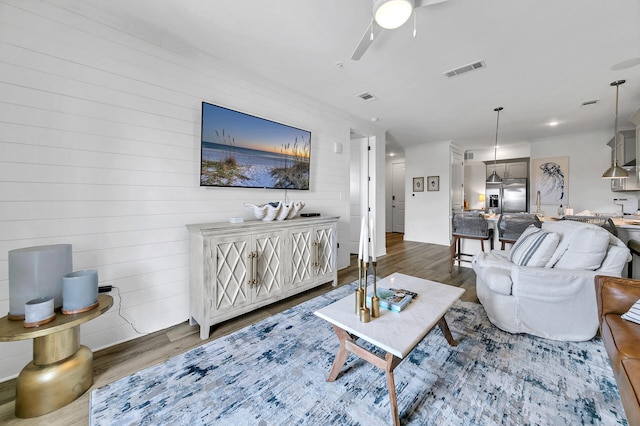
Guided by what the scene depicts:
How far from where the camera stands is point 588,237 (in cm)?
195

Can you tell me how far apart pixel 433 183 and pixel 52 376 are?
22.0ft

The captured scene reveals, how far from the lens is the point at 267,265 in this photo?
97.9 inches

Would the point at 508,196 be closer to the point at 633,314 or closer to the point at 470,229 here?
the point at 470,229

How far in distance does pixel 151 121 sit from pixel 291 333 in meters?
2.21

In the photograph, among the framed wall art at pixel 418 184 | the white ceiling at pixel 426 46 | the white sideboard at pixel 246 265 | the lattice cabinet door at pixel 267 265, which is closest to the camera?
the white ceiling at pixel 426 46

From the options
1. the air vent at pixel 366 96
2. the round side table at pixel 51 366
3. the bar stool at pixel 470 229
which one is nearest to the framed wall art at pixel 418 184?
the bar stool at pixel 470 229

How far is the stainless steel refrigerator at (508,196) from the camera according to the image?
6.04 metres

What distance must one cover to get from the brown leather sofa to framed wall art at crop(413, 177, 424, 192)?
196 inches

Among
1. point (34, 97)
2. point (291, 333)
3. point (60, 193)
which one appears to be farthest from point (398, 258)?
point (34, 97)

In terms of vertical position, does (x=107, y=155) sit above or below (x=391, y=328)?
above

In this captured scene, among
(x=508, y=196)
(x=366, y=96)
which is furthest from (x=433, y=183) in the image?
(x=366, y=96)

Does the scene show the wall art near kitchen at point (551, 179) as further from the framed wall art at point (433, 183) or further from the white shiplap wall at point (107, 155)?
the white shiplap wall at point (107, 155)

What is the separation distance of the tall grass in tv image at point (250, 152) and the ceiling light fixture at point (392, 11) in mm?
1665

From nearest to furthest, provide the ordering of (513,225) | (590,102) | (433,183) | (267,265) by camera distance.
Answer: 1. (267,265)
2. (513,225)
3. (590,102)
4. (433,183)
